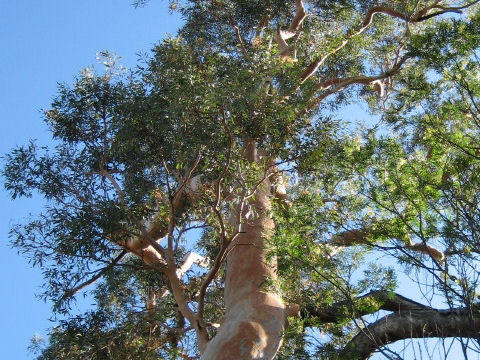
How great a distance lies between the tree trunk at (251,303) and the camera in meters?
6.42

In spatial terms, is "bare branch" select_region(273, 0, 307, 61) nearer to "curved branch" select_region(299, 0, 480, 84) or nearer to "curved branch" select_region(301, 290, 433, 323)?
"curved branch" select_region(299, 0, 480, 84)

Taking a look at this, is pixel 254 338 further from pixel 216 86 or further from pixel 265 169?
pixel 216 86

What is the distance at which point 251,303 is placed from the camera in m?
6.95

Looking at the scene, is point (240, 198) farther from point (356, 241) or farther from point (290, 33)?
point (290, 33)

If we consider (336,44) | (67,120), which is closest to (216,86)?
(67,120)

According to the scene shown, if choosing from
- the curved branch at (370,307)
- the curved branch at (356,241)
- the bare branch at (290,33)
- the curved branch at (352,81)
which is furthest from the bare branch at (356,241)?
the curved branch at (352,81)

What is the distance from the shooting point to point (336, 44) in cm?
1150

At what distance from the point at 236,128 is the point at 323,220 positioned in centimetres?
147

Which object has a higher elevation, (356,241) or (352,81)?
(352,81)

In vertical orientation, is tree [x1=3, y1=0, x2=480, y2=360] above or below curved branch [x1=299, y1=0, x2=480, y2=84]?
below

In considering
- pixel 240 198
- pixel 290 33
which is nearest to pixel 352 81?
pixel 290 33

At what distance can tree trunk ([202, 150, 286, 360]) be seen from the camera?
A: 6422 mm

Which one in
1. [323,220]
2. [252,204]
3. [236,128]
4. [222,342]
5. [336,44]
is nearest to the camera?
[222,342]

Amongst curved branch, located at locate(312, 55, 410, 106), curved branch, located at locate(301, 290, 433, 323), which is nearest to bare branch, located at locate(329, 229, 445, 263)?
curved branch, located at locate(301, 290, 433, 323)
